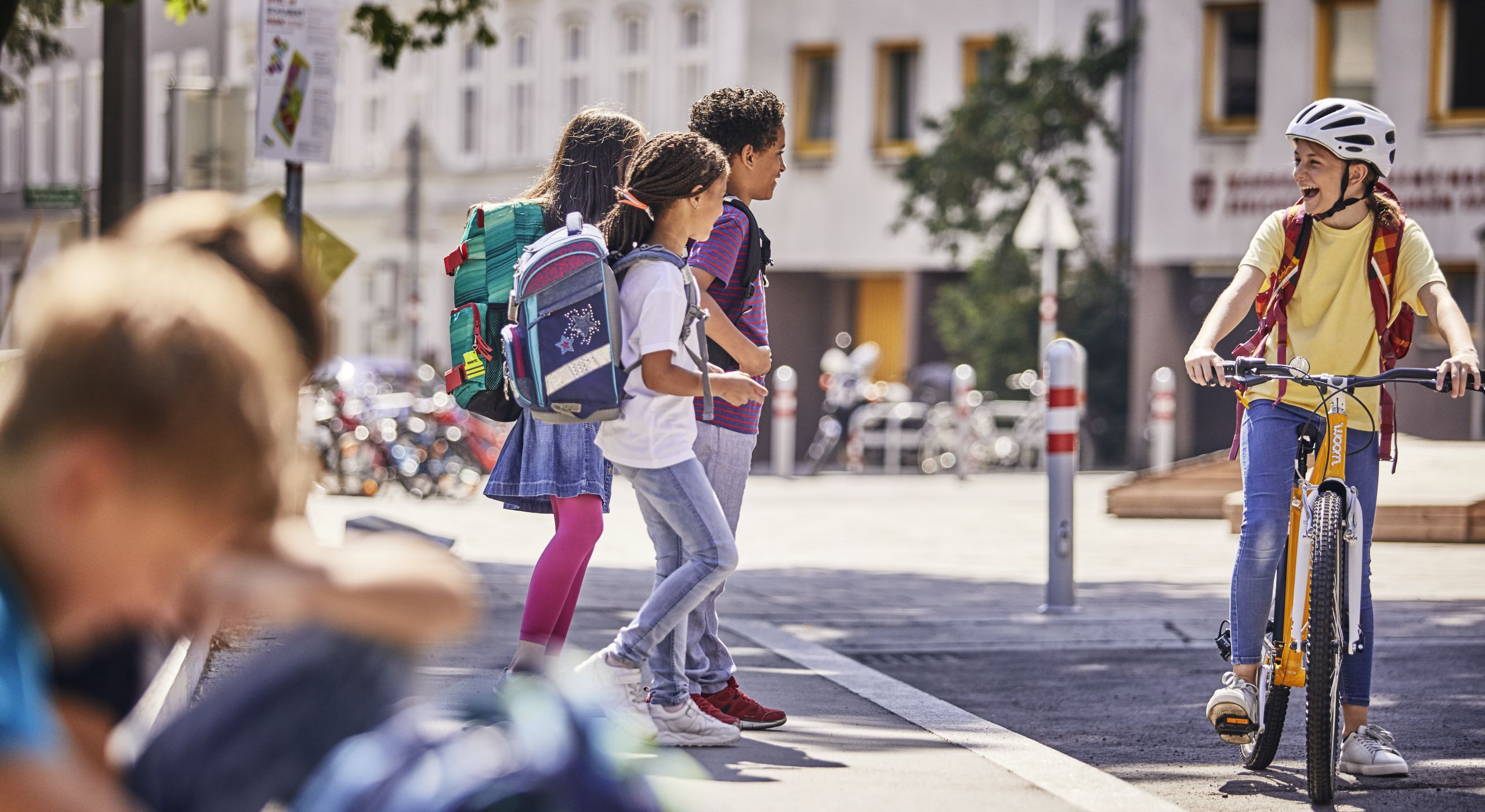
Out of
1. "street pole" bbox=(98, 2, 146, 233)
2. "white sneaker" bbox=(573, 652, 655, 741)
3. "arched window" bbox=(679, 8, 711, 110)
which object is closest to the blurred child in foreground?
"white sneaker" bbox=(573, 652, 655, 741)

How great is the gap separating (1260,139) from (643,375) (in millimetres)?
24227

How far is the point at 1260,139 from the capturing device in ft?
91.5

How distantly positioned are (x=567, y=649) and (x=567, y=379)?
218cm

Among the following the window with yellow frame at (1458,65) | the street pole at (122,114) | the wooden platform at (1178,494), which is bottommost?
the wooden platform at (1178,494)

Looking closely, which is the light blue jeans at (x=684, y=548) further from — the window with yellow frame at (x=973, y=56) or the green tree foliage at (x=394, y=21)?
the window with yellow frame at (x=973, y=56)

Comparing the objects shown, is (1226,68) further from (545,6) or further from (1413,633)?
(1413,633)

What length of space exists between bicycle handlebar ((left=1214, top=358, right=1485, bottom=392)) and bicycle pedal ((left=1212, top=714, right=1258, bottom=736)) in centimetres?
87

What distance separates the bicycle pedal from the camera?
527 centimetres

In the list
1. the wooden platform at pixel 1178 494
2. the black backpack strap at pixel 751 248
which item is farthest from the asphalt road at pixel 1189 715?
the wooden platform at pixel 1178 494

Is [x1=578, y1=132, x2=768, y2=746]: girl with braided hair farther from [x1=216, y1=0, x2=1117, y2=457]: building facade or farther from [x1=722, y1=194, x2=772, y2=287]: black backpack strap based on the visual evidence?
[x1=216, y1=0, x2=1117, y2=457]: building facade

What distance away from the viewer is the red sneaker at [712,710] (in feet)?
18.7

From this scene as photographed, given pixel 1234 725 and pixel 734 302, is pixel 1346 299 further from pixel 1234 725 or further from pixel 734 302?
pixel 734 302

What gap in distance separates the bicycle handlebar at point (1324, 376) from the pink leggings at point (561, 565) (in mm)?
1741

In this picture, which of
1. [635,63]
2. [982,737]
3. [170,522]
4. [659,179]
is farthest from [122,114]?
[635,63]
